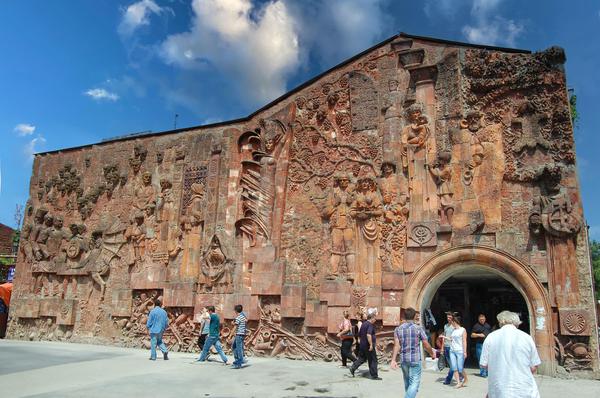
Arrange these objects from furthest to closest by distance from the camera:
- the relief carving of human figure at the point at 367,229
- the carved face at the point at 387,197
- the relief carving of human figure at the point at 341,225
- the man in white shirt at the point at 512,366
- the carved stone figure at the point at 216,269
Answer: the carved stone figure at the point at 216,269 → the relief carving of human figure at the point at 341,225 → the carved face at the point at 387,197 → the relief carving of human figure at the point at 367,229 → the man in white shirt at the point at 512,366

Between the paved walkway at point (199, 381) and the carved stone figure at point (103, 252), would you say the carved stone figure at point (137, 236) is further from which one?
the paved walkway at point (199, 381)

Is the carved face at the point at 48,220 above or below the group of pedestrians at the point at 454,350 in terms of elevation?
above

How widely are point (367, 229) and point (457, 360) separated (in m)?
4.46

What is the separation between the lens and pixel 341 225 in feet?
43.0

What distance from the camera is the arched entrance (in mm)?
10477

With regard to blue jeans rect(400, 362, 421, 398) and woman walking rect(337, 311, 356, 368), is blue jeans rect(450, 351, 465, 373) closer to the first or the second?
woman walking rect(337, 311, 356, 368)

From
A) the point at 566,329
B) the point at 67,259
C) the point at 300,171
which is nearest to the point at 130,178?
the point at 67,259

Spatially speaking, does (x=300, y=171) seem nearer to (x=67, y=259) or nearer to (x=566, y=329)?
(x=566, y=329)

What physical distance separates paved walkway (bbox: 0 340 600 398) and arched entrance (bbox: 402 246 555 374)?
898mm

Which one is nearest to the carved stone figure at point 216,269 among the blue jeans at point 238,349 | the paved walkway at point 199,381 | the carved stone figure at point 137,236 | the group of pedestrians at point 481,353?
the carved stone figure at point 137,236

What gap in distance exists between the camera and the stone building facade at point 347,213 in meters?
11.3

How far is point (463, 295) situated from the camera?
16.7 metres

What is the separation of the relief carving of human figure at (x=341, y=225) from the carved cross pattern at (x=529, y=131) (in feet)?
14.0

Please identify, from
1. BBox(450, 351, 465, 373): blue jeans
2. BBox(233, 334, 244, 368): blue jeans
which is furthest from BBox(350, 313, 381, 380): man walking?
BBox(233, 334, 244, 368): blue jeans
